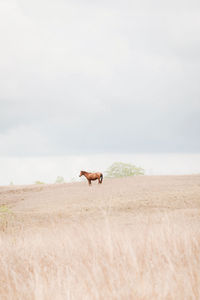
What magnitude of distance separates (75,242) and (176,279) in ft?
10.6

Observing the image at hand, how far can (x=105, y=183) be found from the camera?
121ft

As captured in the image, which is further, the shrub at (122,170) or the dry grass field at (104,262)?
the shrub at (122,170)

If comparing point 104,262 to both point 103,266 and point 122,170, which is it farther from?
point 122,170

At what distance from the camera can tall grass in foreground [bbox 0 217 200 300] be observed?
3930mm

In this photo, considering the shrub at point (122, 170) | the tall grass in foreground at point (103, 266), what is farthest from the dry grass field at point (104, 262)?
the shrub at point (122, 170)

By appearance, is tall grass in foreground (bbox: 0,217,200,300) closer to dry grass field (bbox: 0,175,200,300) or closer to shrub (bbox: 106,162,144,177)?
dry grass field (bbox: 0,175,200,300)

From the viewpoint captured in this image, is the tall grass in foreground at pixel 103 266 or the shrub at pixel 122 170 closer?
the tall grass in foreground at pixel 103 266

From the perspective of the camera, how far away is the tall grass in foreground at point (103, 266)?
3930mm

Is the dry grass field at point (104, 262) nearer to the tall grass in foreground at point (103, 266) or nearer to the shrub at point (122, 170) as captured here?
the tall grass in foreground at point (103, 266)

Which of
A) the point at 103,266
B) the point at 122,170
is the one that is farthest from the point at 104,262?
the point at 122,170

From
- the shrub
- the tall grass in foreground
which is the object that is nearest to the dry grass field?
the tall grass in foreground

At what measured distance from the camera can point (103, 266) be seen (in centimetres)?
485

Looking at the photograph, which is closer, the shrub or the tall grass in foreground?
the tall grass in foreground

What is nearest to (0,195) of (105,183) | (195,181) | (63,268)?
(105,183)
